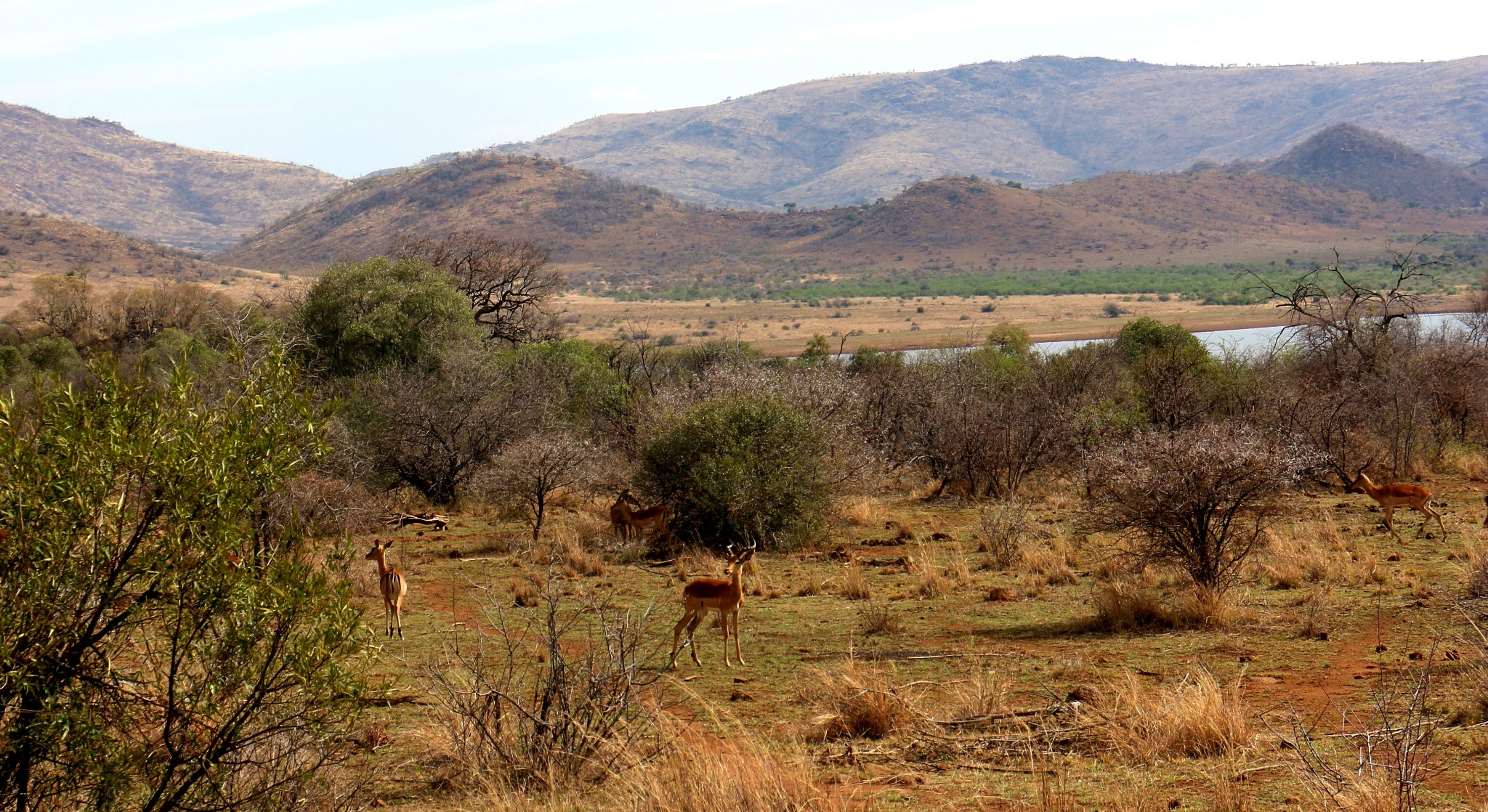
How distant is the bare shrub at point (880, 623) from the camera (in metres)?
11.9

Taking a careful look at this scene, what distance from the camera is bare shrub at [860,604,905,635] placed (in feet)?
39.1

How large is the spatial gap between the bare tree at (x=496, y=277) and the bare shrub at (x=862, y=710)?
2979cm

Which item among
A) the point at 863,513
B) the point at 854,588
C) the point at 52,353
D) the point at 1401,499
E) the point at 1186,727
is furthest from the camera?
the point at 52,353

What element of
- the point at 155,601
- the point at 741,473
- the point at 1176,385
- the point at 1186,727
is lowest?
the point at 1186,727

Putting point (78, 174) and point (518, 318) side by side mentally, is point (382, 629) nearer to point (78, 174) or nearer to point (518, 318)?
point (518, 318)

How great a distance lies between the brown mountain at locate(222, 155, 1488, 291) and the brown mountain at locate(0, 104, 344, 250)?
48679 millimetres

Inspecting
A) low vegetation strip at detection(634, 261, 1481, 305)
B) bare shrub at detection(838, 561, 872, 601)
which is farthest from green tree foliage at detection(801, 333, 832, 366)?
low vegetation strip at detection(634, 261, 1481, 305)

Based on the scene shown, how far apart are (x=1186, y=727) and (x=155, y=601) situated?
5763 millimetres

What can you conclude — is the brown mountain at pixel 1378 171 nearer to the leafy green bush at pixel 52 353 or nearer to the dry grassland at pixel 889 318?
the dry grassland at pixel 889 318

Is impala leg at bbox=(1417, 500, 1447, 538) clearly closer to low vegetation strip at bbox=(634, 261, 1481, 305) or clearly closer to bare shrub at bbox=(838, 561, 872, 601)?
bare shrub at bbox=(838, 561, 872, 601)

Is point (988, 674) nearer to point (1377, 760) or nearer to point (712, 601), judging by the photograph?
point (712, 601)

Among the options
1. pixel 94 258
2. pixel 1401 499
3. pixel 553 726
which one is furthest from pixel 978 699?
pixel 94 258

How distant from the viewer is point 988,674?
8.93 metres

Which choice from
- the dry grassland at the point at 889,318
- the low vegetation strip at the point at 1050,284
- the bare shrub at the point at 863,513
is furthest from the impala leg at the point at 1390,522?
the low vegetation strip at the point at 1050,284
